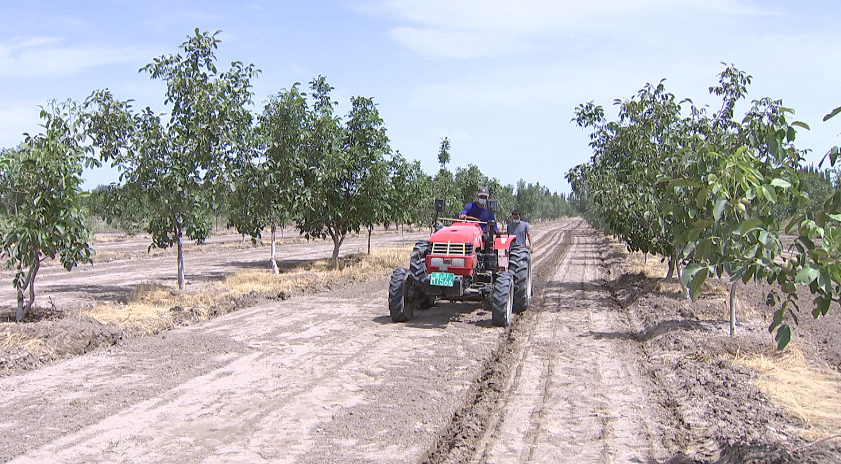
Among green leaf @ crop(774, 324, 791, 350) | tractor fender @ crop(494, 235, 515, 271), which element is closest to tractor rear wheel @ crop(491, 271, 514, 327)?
tractor fender @ crop(494, 235, 515, 271)

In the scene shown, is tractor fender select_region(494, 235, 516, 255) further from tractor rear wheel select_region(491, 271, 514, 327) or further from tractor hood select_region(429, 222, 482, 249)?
tractor rear wheel select_region(491, 271, 514, 327)

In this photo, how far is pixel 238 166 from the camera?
554 inches

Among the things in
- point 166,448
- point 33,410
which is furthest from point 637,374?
point 33,410

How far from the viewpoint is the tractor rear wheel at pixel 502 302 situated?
32.2 feet

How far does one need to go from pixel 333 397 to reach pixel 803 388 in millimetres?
4810

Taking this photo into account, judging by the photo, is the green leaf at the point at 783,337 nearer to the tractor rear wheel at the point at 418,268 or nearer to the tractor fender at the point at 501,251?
the tractor rear wheel at the point at 418,268

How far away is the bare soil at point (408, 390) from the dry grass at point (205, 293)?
577mm

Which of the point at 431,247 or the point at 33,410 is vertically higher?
the point at 431,247

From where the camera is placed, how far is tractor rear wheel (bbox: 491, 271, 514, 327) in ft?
32.2

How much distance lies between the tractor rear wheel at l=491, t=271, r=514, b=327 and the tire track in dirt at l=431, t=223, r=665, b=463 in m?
0.30

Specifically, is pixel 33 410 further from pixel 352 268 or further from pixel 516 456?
pixel 352 268

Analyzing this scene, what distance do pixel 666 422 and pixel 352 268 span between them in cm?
1423

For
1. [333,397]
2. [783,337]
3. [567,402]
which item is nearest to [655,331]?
[567,402]

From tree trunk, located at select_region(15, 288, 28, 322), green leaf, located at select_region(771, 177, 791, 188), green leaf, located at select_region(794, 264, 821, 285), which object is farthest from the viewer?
tree trunk, located at select_region(15, 288, 28, 322)
